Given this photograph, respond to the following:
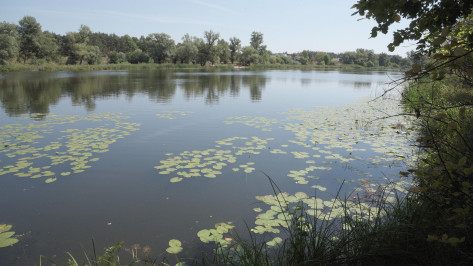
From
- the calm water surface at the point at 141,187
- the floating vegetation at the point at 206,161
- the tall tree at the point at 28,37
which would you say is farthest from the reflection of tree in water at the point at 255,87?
the tall tree at the point at 28,37

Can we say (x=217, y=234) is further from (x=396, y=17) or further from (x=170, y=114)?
(x=170, y=114)

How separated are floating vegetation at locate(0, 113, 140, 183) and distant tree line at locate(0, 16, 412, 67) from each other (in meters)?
18.3

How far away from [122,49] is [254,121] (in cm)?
8957

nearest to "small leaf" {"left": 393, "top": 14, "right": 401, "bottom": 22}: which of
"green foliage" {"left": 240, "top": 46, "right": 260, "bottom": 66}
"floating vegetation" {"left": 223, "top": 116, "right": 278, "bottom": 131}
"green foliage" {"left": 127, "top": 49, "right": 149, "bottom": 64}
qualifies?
"floating vegetation" {"left": 223, "top": 116, "right": 278, "bottom": 131}

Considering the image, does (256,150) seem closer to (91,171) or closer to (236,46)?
(91,171)

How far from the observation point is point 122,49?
287ft

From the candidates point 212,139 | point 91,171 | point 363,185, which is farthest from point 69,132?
point 363,185

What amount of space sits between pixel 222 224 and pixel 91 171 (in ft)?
10.1

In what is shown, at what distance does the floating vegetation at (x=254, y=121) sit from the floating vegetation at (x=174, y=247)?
570 cm

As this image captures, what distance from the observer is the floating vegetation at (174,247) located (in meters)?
3.09

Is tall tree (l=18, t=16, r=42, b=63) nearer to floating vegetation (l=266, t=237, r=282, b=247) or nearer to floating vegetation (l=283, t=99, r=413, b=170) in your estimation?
floating vegetation (l=283, t=99, r=413, b=170)

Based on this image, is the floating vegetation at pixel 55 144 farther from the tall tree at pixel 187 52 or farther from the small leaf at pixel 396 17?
the tall tree at pixel 187 52

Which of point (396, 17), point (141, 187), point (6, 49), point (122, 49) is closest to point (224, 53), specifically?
point (122, 49)

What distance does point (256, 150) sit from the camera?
648cm
